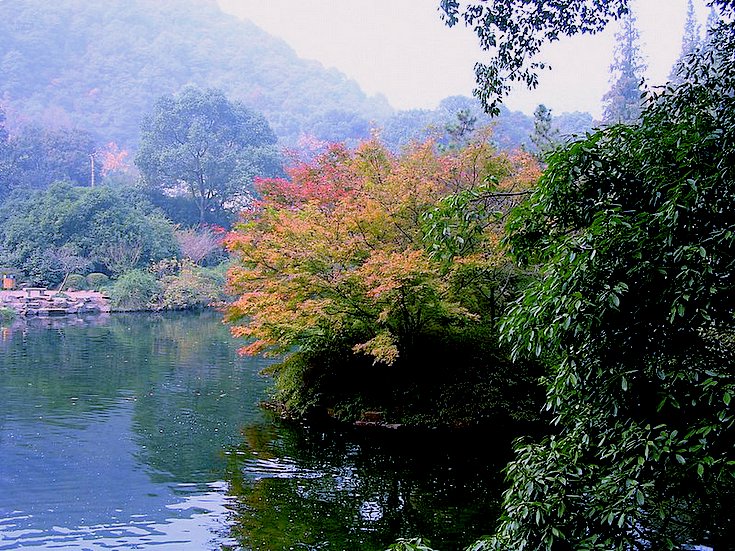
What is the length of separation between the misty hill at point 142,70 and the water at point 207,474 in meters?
38.1

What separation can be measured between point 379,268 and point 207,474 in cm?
344

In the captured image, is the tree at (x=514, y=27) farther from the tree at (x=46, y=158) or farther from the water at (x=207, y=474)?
the tree at (x=46, y=158)

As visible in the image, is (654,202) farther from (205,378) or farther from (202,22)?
(202,22)

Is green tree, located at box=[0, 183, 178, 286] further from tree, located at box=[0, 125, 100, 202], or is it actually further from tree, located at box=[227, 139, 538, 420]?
tree, located at box=[227, 139, 538, 420]

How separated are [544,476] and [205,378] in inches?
454

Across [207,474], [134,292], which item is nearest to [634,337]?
[207,474]

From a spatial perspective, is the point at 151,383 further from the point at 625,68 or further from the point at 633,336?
the point at 625,68

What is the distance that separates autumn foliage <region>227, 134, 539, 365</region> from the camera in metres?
9.16

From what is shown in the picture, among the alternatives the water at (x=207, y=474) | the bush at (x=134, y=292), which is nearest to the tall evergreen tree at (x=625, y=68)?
the bush at (x=134, y=292)

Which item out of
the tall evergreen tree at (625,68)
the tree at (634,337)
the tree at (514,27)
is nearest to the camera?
the tree at (634,337)

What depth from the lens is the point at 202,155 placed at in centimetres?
3594

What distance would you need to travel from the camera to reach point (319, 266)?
9.50 m

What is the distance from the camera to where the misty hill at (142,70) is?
48250 millimetres

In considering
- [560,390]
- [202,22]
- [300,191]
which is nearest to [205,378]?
[300,191]
